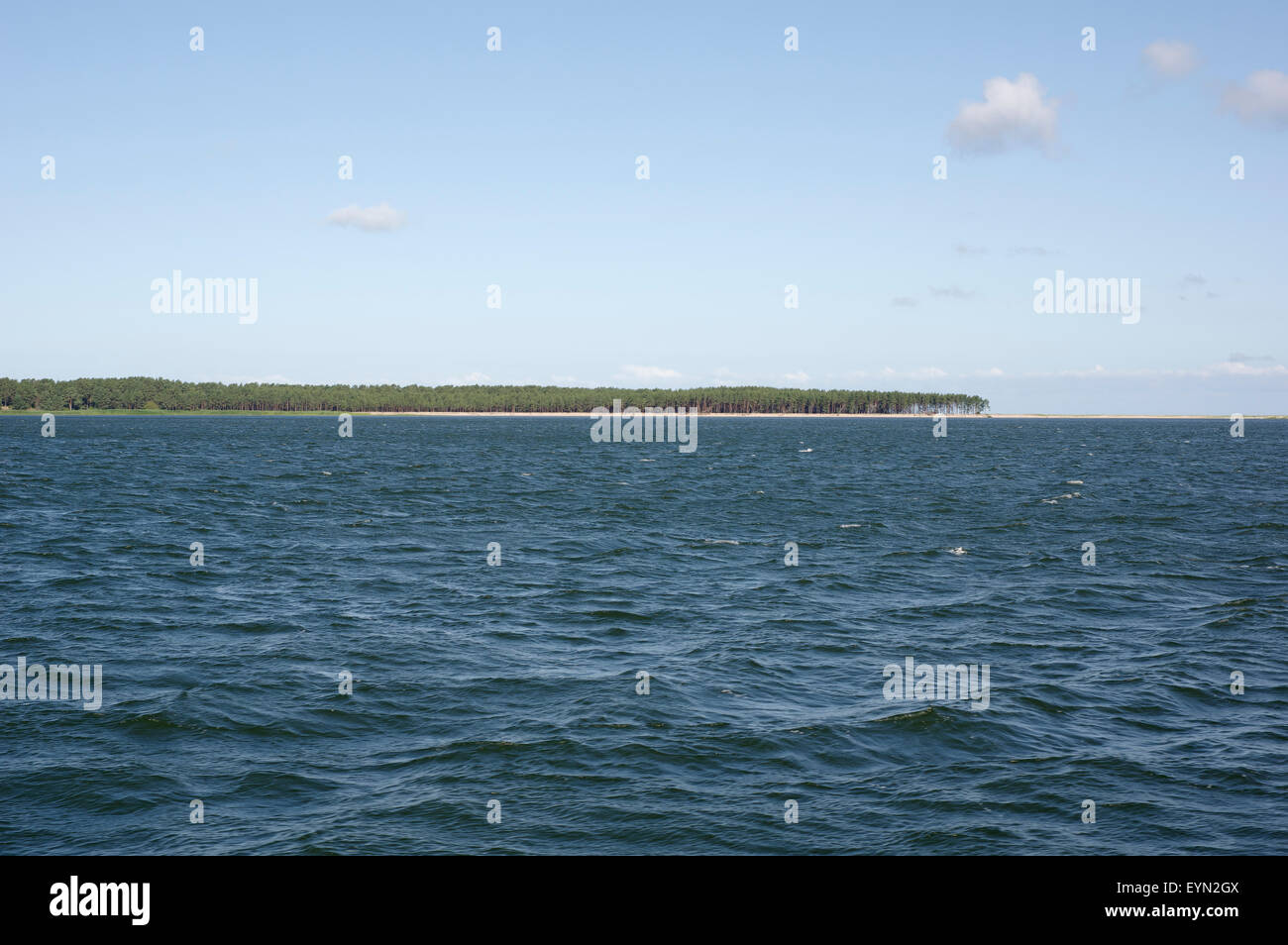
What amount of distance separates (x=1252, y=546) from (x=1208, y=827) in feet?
111

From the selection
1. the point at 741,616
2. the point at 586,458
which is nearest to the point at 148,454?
the point at 586,458

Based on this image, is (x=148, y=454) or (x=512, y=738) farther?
(x=148, y=454)

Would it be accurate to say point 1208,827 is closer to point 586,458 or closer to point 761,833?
point 761,833

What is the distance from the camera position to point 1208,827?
1444 cm

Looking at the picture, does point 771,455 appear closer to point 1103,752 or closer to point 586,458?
point 586,458

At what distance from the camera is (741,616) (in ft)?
92.8

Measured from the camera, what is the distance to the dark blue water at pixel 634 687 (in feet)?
47.9

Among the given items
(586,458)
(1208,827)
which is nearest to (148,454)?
(586,458)

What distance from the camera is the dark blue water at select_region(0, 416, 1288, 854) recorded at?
1459cm

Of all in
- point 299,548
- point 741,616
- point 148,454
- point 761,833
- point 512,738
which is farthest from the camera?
point 148,454

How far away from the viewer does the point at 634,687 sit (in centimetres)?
2106
